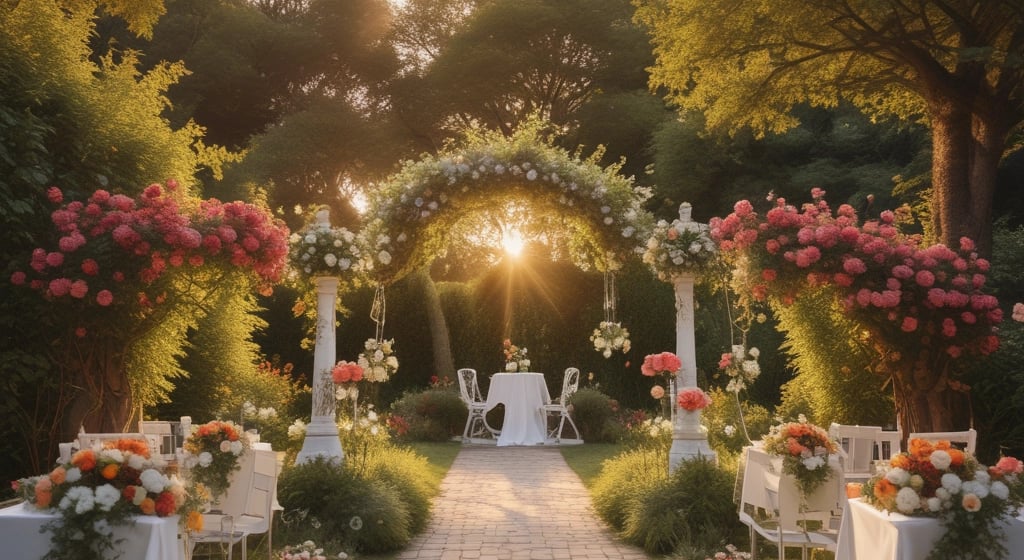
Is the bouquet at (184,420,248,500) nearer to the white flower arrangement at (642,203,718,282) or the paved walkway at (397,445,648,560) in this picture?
the paved walkway at (397,445,648,560)

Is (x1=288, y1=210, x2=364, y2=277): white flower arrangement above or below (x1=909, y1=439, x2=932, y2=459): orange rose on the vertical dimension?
above

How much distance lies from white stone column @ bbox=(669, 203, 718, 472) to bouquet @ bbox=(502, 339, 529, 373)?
22.8ft

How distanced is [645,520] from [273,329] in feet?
39.9

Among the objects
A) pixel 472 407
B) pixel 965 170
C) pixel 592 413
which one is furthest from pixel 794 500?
pixel 472 407

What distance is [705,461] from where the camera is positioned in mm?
7410

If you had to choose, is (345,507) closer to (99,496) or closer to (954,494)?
(99,496)

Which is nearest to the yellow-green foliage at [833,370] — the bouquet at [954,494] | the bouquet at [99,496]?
the bouquet at [954,494]

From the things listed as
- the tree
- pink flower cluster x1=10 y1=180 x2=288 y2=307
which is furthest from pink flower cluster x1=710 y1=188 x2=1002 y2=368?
pink flower cluster x1=10 y1=180 x2=288 y2=307

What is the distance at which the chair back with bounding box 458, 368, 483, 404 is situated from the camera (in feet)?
50.2

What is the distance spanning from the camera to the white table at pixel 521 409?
14711mm

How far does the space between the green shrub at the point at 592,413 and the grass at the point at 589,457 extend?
0.42 metres

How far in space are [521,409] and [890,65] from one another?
728 cm

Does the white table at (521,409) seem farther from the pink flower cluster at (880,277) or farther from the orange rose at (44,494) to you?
the orange rose at (44,494)

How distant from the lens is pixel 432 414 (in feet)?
50.9
